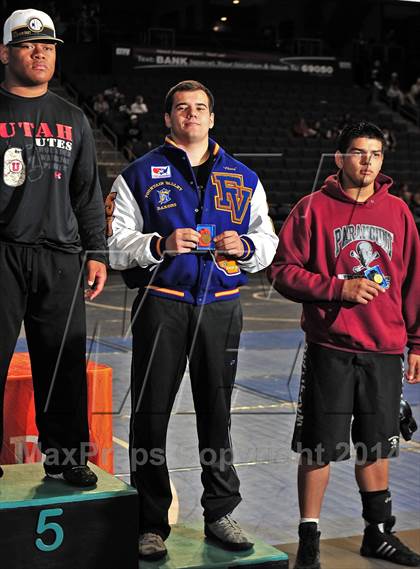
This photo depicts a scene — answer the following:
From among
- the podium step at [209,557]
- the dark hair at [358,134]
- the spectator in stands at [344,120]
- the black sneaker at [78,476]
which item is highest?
the spectator in stands at [344,120]

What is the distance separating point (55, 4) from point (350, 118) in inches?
381

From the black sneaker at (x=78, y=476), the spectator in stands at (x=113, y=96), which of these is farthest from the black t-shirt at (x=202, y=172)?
the spectator in stands at (x=113, y=96)

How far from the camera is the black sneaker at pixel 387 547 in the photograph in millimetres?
4660

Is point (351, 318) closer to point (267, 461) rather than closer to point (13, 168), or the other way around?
point (13, 168)

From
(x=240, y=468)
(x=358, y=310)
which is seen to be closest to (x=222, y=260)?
(x=358, y=310)

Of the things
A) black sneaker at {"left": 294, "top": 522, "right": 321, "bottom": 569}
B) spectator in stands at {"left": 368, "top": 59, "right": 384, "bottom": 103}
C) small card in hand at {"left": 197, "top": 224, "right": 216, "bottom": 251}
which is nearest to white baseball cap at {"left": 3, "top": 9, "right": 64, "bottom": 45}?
small card in hand at {"left": 197, "top": 224, "right": 216, "bottom": 251}

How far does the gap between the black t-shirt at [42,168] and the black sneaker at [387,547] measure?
79.3 inches

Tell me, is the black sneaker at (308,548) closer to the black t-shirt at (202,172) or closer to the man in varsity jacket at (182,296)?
Result: the man in varsity jacket at (182,296)

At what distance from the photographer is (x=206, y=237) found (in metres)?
4.11

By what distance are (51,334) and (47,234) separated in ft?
1.39

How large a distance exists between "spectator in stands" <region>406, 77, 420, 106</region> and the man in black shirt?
27313 millimetres

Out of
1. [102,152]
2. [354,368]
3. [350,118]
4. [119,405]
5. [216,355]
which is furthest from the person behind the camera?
[350,118]

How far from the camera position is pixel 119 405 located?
802 centimetres

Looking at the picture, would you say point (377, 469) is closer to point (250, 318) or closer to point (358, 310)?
point (358, 310)
